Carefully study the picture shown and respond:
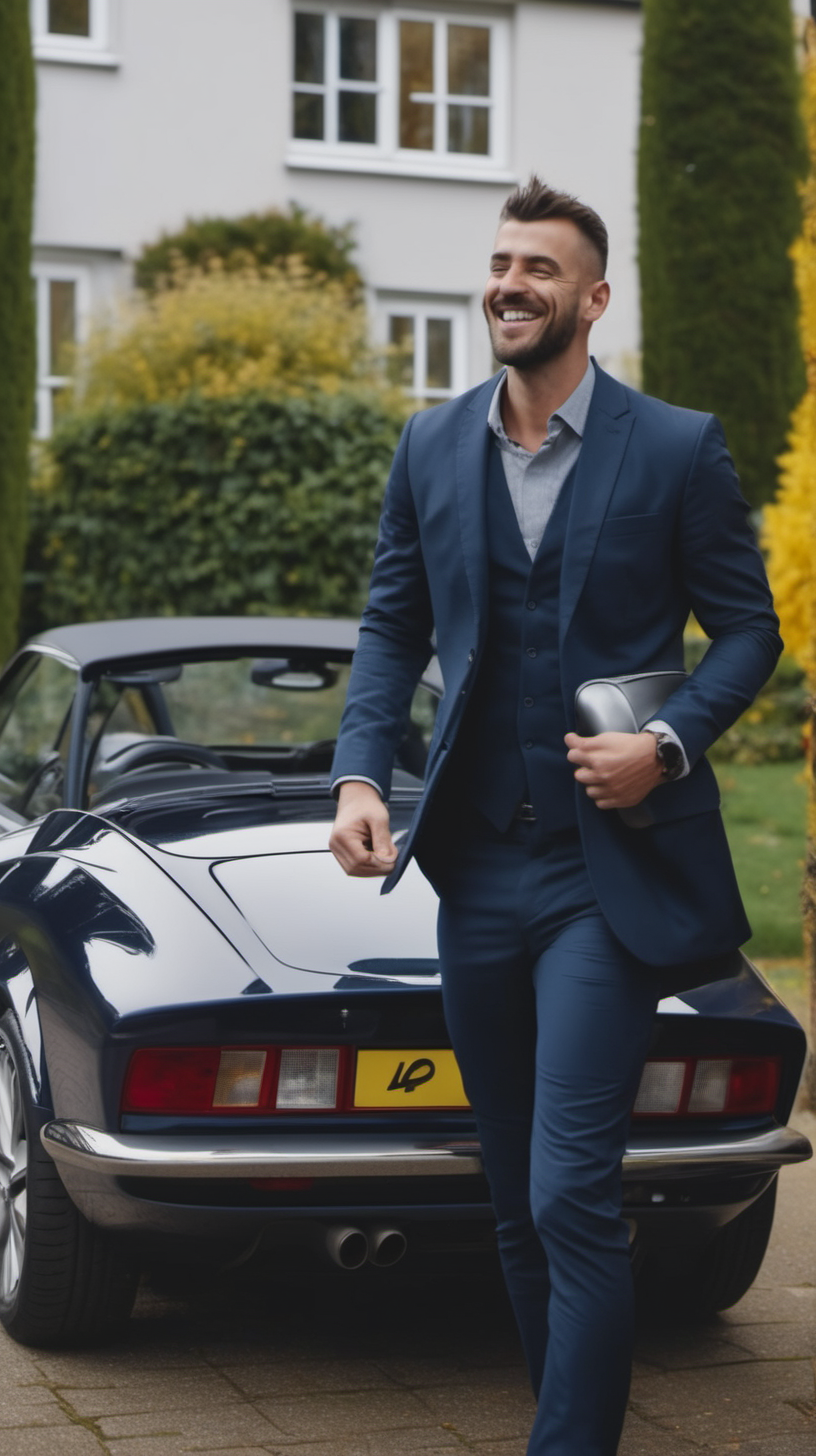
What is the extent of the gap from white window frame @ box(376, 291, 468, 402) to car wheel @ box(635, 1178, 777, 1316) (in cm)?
1532

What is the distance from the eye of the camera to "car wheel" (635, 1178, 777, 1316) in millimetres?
3898

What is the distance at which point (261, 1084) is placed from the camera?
328 centimetres

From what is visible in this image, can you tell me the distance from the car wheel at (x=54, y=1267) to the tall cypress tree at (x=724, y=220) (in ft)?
41.2

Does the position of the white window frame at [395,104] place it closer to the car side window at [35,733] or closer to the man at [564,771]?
the car side window at [35,733]

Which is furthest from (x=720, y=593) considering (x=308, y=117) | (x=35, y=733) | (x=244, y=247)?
(x=308, y=117)

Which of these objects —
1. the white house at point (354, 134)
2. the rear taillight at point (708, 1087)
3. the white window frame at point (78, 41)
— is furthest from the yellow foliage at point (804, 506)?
the white window frame at point (78, 41)

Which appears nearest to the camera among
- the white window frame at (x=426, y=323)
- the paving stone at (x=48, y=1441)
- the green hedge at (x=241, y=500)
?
the paving stone at (x=48, y=1441)

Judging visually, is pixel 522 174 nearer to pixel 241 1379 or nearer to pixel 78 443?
pixel 78 443

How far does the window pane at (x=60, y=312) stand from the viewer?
58.8 feet

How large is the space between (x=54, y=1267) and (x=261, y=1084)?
616 mm

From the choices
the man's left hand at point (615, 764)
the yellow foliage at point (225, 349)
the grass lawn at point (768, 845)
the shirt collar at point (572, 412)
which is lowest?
the grass lawn at point (768, 845)

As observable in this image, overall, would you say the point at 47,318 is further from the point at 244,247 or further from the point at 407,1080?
the point at 407,1080

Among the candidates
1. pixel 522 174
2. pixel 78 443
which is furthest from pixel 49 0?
pixel 78 443

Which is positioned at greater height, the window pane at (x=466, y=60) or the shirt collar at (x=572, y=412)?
the window pane at (x=466, y=60)
